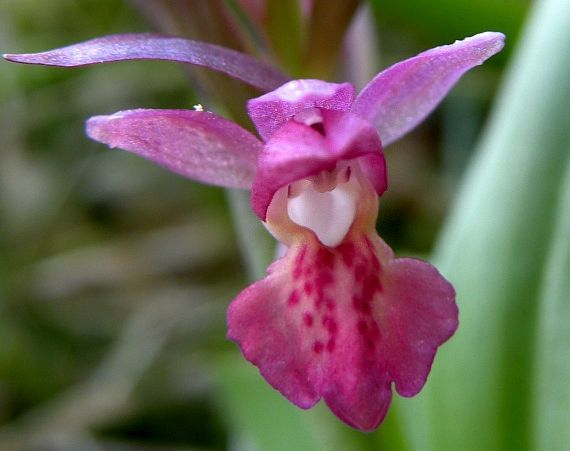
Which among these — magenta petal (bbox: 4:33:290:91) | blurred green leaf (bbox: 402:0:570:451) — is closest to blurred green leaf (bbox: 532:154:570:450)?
blurred green leaf (bbox: 402:0:570:451)

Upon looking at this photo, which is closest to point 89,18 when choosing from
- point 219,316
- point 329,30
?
point 219,316

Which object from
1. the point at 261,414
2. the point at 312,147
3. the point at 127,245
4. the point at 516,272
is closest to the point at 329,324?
the point at 312,147

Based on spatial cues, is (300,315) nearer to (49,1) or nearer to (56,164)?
(56,164)

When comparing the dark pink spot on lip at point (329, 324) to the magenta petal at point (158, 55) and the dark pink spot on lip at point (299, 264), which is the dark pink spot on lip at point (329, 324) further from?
the magenta petal at point (158, 55)

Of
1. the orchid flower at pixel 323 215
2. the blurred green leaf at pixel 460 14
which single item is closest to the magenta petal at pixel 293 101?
the orchid flower at pixel 323 215

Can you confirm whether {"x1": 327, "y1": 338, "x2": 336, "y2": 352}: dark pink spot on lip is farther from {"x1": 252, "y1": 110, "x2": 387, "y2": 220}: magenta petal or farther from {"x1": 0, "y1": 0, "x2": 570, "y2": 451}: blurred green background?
{"x1": 0, "y1": 0, "x2": 570, "y2": 451}: blurred green background

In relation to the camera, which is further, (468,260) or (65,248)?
(65,248)
